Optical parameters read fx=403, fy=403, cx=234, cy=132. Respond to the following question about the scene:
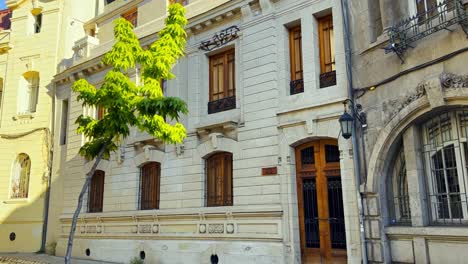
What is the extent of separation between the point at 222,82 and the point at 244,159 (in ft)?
9.92

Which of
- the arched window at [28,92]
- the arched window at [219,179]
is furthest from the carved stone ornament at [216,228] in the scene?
the arched window at [28,92]

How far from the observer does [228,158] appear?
12703 millimetres

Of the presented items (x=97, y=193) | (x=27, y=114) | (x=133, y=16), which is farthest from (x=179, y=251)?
(x=27, y=114)

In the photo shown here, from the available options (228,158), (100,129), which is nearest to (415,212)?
(228,158)

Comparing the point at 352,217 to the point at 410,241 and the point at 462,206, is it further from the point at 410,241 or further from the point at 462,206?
the point at 462,206

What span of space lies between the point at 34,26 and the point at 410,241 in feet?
68.5

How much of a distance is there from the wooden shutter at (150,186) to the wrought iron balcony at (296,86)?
582 centimetres

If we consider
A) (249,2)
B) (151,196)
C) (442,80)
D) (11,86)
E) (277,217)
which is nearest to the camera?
(442,80)

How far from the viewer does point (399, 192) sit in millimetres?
9172

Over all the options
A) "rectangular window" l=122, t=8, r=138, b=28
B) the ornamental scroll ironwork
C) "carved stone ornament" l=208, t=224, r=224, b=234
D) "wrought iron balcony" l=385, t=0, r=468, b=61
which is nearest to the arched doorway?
"carved stone ornament" l=208, t=224, r=224, b=234

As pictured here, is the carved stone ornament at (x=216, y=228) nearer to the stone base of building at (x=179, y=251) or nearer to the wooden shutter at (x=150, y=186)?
the stone base of building at (x=179, y=251)

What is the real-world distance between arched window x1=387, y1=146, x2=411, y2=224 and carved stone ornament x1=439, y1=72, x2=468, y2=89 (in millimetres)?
1890

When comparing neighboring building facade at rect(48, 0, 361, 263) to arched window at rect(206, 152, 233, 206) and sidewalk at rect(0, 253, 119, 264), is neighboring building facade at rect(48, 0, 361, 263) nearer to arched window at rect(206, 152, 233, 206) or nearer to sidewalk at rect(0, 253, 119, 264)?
arched window at rect(206, 152, 233, 206)

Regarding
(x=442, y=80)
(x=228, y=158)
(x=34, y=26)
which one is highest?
(x=34, y=26)
